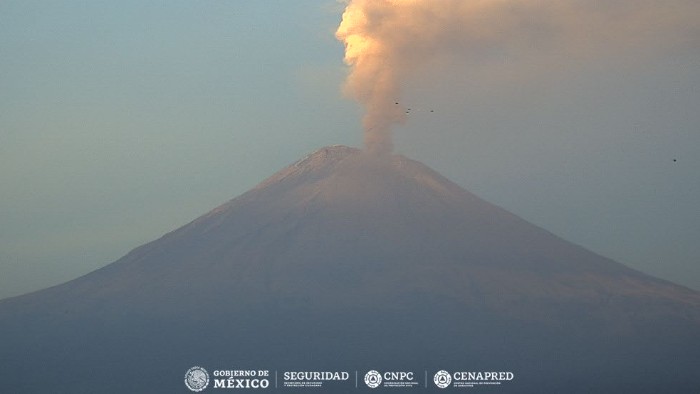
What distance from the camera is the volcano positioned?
82.5 meters

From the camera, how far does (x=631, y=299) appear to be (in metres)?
90.0

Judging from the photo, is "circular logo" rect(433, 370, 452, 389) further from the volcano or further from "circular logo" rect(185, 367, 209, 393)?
"circular logo" rect(185, 367, 209, 393)

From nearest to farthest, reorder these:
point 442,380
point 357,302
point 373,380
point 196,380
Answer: point 196,380 → point 373,380 → point 442,380 → point 357,302

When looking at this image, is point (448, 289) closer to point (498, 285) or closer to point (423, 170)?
point (498, 285)

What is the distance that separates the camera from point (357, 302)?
86.8m

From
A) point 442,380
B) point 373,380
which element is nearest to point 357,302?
point 442,380

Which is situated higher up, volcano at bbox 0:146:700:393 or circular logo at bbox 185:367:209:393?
volcano at bbox 0:146:700:393

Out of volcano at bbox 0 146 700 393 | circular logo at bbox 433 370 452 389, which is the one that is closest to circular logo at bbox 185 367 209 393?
volcano at bbox 0 146 700 393

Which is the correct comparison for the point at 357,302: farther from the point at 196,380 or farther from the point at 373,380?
the point at 196,380

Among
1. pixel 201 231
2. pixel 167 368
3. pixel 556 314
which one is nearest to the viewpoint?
pixel 167 368

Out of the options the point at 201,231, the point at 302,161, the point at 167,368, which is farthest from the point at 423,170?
the point at 167,368

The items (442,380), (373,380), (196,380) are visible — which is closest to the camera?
(196,380)

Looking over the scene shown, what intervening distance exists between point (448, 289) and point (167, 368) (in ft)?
49.9

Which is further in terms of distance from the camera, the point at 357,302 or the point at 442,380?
the point at 357,302
